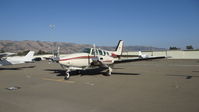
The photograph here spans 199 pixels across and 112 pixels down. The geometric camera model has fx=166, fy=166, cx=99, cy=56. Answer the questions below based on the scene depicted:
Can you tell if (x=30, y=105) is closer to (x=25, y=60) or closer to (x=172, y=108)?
(x=172, y=108)

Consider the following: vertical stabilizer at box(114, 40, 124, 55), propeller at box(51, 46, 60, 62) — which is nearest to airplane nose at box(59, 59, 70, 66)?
propeller at box(51, 46, 60, 62)

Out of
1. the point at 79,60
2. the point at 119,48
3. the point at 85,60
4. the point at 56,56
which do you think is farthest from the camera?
the point at 119,48

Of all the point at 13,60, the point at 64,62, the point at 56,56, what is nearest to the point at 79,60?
the point at 64,62

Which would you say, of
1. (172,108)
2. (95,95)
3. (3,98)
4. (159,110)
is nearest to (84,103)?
(95,95)

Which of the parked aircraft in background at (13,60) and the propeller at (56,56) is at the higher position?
the propeller at (56,56)

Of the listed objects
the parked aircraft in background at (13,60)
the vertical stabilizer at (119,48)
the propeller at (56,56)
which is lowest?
the parked aircraft in background at (13,60)

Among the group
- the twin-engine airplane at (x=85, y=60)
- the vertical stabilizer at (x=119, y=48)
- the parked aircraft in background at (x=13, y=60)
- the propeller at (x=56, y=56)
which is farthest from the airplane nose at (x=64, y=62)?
the parked aircraft in background at (x=13, y=60)

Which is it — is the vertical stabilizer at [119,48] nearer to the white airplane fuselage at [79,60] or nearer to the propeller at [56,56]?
the white airplane fuselage at [79,60]

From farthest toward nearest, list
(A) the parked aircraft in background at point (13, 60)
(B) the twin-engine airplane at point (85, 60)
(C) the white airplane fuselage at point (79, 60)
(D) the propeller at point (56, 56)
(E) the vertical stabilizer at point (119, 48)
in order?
(A) the parked aircraft in background at point (13, 60)
(E) the vertical stabilizer at point (119, 48)
(B) the twin-engine airplane at point (85, 60)
(C) the white airplane fuselage at point (79, 60)
(D) the propeller at point (56, 56)

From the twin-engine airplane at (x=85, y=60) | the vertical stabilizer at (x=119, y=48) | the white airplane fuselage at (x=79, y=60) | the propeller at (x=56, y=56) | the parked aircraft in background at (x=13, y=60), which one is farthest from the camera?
the parked aircraft in background at (x=13, y=60)

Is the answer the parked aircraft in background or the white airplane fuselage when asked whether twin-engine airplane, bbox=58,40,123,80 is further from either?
the parked aircraft in background

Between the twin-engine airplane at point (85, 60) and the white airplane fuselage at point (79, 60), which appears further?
the twin-engine airplane at point (85, 60)

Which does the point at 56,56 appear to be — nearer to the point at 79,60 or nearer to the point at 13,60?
the point at 79,60

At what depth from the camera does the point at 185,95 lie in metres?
8.26
